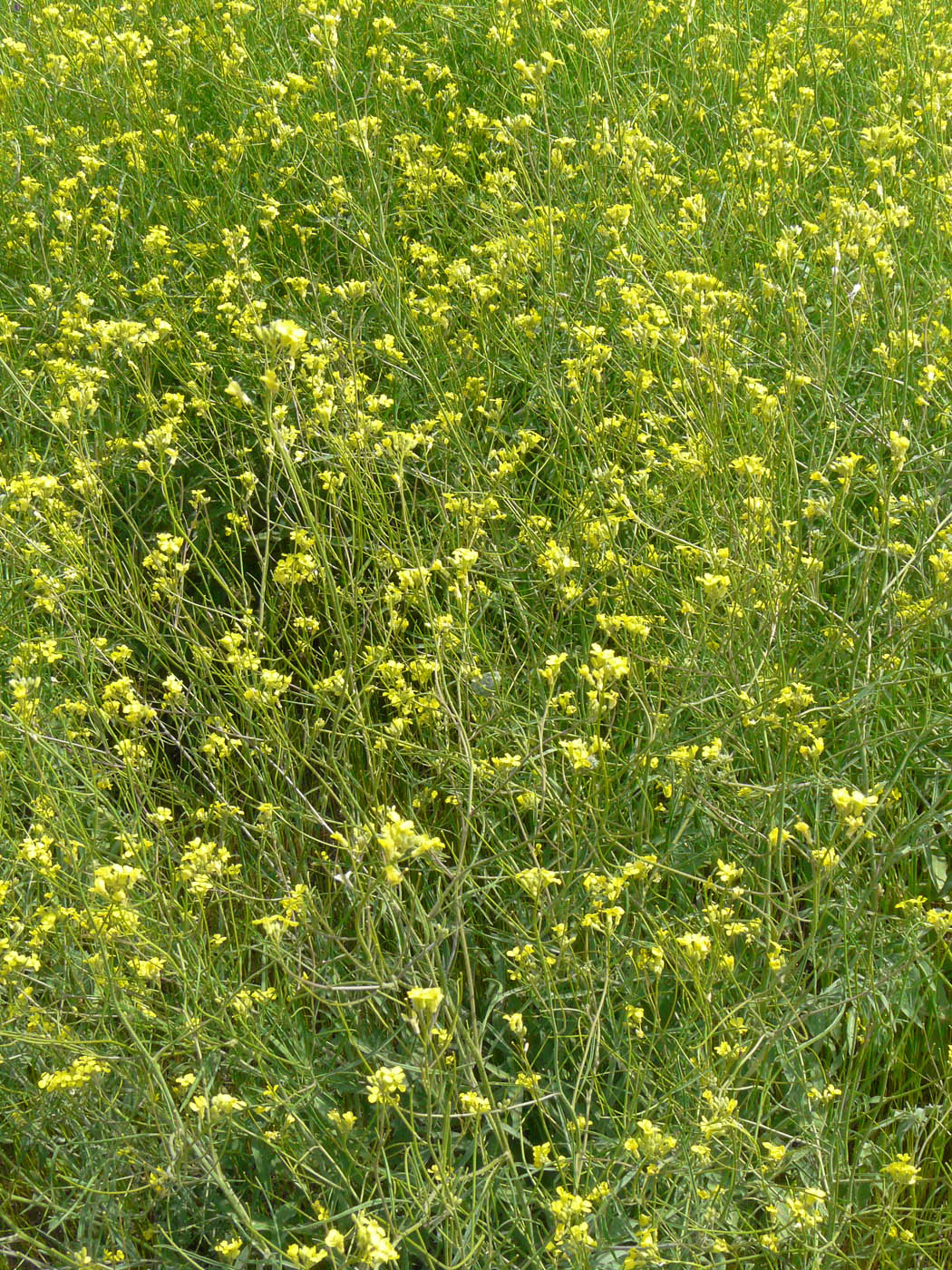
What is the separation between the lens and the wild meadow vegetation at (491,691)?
163cm

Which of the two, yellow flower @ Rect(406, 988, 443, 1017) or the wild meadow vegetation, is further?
the wild meadow vegetation

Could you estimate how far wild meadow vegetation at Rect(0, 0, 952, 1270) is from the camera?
1.63 metres

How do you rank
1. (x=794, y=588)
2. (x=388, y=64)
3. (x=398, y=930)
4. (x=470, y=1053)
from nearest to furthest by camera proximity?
1. (x=470, y=1053)
2. (x=398, y=930)
3. (x=794, y=588)
4. (x=388, y=64)

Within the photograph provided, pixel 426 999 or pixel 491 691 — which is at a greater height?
pixel 426 999

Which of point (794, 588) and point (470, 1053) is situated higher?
point (794, 588)

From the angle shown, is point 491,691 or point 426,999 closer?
point 426,999

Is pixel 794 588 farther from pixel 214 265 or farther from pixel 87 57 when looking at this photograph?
pixel 87 57

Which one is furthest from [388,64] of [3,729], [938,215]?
[3,729]

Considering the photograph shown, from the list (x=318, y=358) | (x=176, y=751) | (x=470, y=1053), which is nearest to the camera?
(x=470, y=1053)

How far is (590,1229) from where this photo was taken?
163cm

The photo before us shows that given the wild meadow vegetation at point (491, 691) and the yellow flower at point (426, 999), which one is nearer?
the yellow flower at point (426, 999)

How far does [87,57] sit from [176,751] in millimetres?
2235

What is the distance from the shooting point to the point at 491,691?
2074 millimetres

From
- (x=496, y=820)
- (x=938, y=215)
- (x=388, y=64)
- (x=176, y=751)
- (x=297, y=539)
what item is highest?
(x=388, y=64)
